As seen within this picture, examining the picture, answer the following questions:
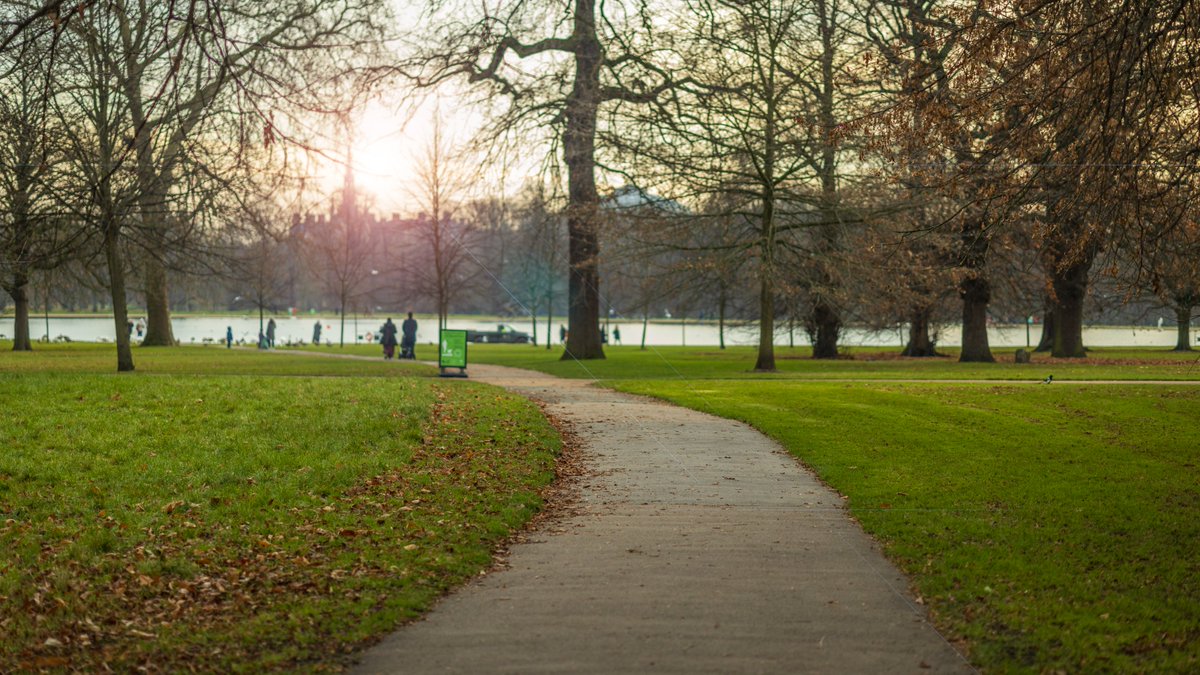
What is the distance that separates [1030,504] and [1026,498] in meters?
0.36

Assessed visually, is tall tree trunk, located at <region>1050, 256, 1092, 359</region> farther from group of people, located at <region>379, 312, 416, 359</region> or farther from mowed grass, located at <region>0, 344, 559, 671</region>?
mowed grass, located at <region>0, 344, 559, 671</region>

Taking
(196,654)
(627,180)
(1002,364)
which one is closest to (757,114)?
(627,180)

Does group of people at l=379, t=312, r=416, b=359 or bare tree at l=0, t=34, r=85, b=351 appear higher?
bare tree at l=0, t=34, r=85, b=351

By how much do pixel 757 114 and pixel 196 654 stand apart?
83.4ft

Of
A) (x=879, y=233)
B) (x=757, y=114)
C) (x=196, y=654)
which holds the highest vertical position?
(x=757, y=114)

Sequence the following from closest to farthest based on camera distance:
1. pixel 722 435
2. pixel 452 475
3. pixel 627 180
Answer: pixel 452 475
pixel 722 435
pixel 627 180

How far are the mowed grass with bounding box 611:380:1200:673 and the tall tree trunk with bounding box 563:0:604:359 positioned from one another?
1070 centimetres

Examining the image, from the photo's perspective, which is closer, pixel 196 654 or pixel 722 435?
pixel 196 654

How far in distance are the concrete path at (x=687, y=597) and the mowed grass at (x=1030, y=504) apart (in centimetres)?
40

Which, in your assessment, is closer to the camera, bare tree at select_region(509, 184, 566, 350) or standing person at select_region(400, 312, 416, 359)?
bare tree at select_region(509, 184, 566, 350)

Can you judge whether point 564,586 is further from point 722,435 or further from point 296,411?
point 296,411

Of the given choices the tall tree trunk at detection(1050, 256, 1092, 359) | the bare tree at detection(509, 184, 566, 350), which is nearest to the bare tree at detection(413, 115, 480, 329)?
the bare tree at detection(509, 184, 566, 350)

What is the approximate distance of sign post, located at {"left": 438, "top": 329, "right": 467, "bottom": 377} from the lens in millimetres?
29266

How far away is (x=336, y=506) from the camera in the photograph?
1078 cm
